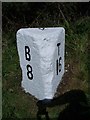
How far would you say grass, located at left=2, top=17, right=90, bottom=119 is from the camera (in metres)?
5.84

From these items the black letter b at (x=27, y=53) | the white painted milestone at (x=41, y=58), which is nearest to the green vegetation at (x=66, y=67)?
the white painted milestone at (x=41, y=58)

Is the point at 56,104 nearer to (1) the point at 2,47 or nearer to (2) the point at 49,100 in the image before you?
(2) the point at 49,100

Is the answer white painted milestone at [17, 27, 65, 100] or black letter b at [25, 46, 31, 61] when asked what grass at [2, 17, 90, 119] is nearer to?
white painted milestone at [17, 27, 65, 100]

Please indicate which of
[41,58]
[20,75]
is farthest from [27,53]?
[20,75]

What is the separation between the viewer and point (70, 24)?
761cm

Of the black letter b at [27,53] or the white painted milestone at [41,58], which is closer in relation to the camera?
the white painted milestone at [41,58]

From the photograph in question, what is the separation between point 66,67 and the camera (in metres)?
6.64

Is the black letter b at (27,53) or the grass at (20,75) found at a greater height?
the black letter b at (27,53)

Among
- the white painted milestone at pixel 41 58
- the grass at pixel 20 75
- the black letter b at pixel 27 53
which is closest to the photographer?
the white painted milestone at pixel 41 58

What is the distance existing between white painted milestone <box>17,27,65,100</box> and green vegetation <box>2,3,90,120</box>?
0.82ft

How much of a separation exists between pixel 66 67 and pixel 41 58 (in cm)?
127

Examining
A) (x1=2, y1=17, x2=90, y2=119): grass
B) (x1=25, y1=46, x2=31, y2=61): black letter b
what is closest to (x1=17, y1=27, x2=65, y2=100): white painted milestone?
(x1=25, y1=46, x2=31, y2=61): black letter b

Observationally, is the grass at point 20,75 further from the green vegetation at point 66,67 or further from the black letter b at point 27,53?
the black letter b at point 27,53

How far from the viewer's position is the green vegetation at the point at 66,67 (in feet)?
19.2
